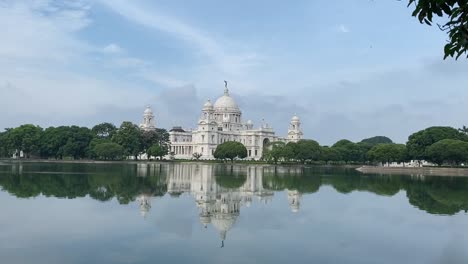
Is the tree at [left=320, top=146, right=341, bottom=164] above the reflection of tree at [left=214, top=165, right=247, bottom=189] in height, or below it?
above

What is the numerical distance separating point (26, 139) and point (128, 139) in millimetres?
15858

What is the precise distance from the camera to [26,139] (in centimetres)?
8362

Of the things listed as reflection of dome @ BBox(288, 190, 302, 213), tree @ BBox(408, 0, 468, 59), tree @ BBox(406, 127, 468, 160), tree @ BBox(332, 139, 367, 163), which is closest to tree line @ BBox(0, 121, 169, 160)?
tree @ BBox(332, 139, 367, 163)

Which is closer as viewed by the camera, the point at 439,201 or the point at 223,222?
the point at 223,222

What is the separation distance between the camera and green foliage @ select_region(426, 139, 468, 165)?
62094 millimetres

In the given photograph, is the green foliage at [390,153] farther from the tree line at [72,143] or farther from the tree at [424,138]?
the tree line at [72,143]

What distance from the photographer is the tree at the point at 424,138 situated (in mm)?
69312

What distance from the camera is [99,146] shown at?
7925cm

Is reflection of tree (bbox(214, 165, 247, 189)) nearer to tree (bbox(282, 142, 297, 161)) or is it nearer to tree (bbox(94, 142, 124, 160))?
tree (bbox(282, 142, 297, 161))

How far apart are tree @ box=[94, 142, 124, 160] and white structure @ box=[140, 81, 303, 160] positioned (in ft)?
78.9

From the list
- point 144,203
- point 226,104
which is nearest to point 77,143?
point 226,104

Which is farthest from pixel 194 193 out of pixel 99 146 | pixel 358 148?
pixel 358 148

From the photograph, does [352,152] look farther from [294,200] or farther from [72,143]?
[294,200]

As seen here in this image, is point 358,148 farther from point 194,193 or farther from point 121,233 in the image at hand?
point 121,233
